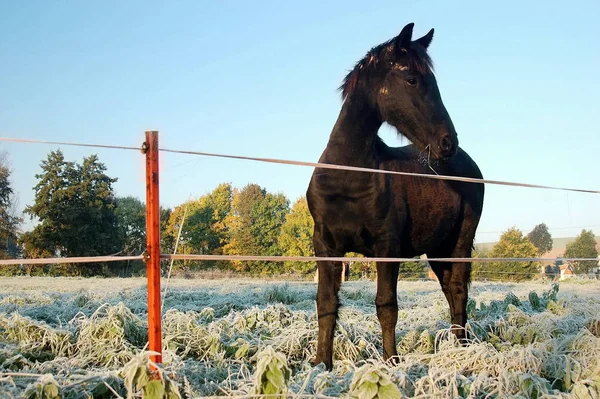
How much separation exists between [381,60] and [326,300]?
6.16 ft

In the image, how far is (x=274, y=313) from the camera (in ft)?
18.0

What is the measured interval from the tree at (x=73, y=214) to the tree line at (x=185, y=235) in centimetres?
6

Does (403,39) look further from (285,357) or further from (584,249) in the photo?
(584,249)

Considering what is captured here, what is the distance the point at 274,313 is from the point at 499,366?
273 cm

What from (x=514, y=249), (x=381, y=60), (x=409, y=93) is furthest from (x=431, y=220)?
(x=514, y=249)

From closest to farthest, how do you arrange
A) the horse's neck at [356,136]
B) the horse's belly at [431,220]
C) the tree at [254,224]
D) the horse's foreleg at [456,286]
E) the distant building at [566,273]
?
the horse's neck at [356,136]
the horse's belly at [431,220]
the horse's foreleg at [456,286]
the distant building at [566,273]
the tree at [254,224]

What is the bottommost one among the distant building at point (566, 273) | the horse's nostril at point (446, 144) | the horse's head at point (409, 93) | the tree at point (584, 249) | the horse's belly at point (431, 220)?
the distant building at point (566, 273)

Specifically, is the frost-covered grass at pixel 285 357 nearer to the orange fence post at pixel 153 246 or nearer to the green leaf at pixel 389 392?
the green leaf at pixel 389 392

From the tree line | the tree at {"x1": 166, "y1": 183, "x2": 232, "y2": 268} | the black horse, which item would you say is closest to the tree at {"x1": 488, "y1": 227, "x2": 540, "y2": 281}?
the tree line

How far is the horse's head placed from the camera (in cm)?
379

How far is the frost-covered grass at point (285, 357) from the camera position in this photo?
2.17 m

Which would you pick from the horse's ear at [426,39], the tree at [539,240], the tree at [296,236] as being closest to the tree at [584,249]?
the tree at [539,240]

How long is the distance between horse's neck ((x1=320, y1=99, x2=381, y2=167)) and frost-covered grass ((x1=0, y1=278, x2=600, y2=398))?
1.41m

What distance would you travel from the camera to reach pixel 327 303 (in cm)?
404
